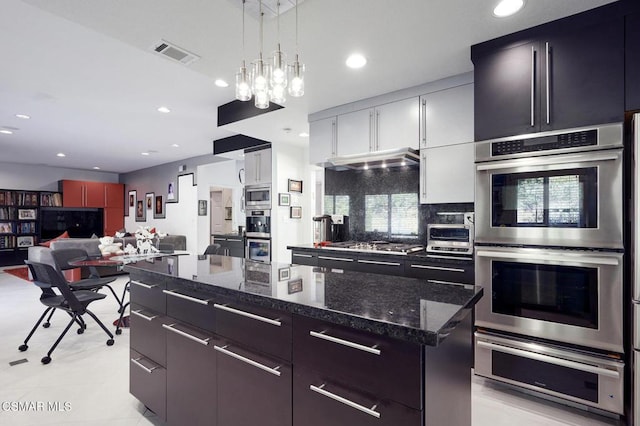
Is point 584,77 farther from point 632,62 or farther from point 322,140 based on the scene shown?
point 322,140

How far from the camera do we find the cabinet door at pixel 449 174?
2.76 meters

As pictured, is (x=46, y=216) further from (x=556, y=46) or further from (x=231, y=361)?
(x=556, y=46)

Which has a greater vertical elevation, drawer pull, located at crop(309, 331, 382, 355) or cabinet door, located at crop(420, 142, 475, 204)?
cabinet door, located at crop(420, 142, 475, 204)

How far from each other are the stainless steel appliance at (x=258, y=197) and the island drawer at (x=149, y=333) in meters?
3.29

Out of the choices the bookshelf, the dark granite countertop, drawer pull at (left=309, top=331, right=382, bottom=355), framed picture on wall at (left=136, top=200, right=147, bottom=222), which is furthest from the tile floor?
the bookshelf

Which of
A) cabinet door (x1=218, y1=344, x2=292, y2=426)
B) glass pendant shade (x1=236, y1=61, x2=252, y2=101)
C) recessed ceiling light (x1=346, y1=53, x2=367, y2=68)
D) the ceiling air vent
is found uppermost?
recessed ceiling light (x1=346, y1=53, x2=367, y2=68)

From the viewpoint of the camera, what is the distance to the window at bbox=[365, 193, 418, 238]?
3434 millimetres

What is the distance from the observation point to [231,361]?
142cm

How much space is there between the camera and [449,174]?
2.86 metres

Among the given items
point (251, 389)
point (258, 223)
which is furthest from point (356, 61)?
point (258, 223)

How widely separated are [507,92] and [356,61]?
1.13 metres

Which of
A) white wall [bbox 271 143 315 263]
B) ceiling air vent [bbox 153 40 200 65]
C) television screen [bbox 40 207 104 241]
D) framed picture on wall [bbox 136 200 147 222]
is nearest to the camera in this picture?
ceiling air vent [bbox 153 40 200 65]

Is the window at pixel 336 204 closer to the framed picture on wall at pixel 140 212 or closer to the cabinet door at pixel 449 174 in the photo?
the cabinet door at pixel 449 174

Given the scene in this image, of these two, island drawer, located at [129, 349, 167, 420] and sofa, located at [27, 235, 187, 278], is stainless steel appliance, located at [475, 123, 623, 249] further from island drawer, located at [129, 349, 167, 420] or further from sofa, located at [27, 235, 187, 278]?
sofa, located at [27, 235, 187, 278]
